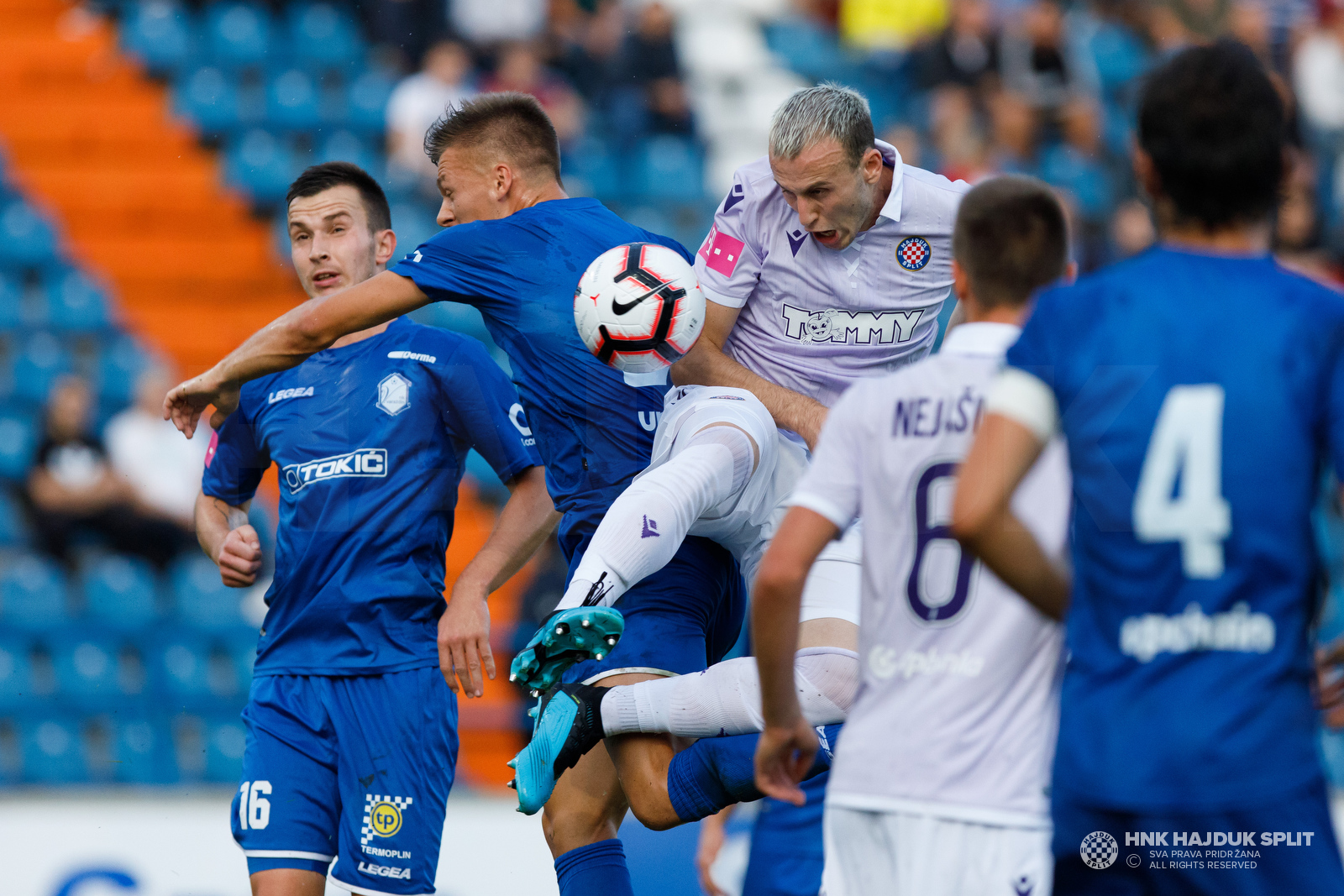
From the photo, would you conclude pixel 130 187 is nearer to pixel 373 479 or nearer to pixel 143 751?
pixel 143 751

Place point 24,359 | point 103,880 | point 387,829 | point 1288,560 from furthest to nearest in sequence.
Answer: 1. point 24,359
2. point 103,880
3. point 387,829
4. point 1288,560

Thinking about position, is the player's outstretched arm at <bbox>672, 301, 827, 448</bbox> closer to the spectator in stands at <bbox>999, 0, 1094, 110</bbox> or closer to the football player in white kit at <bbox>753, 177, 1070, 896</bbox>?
the football player in white kit at <bbox>753, 177, 1070, 896</bbox>

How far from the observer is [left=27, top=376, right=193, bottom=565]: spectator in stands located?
865 centimetres

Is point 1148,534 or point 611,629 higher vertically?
point 1148,534

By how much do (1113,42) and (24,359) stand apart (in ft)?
26.9

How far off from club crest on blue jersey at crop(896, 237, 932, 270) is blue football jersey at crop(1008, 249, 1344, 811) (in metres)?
2.09

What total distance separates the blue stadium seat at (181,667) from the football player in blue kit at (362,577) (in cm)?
332

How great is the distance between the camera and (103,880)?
6273 millimetres

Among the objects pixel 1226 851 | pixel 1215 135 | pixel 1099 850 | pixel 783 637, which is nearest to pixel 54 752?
pixel 783 637

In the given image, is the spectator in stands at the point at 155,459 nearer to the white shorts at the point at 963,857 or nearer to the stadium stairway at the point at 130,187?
the stadium stairway at the point at 130,187

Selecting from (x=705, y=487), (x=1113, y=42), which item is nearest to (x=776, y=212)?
(x=705, y=487)

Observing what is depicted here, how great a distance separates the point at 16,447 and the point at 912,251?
6915 millimetres

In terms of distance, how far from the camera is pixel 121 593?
8.46 meters

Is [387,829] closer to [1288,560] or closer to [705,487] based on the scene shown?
[705,487]
